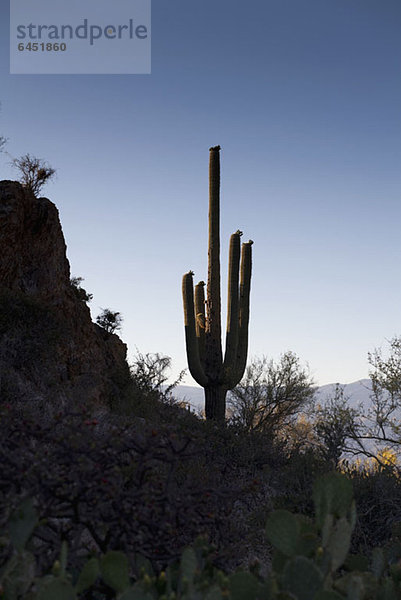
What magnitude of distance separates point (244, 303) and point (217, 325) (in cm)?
110

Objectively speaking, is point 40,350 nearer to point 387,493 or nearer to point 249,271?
point 249,271

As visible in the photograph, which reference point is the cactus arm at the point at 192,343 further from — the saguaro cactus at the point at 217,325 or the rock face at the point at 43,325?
the rock face at the point at 43,325

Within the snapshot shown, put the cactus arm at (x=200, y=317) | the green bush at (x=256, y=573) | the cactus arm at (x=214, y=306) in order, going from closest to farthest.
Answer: the green bush at (x=256, y=573) < the cactus arm at (x=214, y=306) < the cactus arm at (x=200, y=317)

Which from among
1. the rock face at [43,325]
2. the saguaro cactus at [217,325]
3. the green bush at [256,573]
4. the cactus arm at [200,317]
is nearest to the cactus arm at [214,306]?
the saguaro cactus at [217,325]

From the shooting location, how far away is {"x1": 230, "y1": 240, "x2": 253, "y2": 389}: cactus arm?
17.2 meters

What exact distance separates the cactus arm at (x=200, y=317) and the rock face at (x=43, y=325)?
2360 millimetres

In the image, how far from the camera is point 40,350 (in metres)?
13.1

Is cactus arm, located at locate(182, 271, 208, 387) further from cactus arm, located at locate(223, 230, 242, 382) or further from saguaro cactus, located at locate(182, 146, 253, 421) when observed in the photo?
cactus arm, located at locate(223, 230, 242, 382)

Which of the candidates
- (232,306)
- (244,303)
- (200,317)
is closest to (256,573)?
(232,306)

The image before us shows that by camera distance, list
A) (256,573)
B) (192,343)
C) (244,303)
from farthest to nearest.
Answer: (244,303) < (192,343) < (256,573)

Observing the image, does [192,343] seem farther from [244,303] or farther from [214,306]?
[244,303]

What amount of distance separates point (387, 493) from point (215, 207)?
12107 mm

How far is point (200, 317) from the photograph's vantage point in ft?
58.0

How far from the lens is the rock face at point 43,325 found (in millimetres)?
12641
